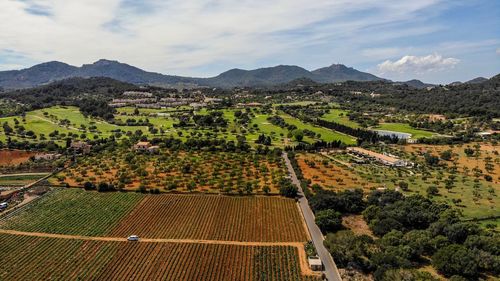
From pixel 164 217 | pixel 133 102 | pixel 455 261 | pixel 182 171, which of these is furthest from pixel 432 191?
pixel 133 102

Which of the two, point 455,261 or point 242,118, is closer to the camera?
point 455,261

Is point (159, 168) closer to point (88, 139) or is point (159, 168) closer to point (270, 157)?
point (270, 157)

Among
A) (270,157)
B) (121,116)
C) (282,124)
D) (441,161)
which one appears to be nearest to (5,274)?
(270,157)

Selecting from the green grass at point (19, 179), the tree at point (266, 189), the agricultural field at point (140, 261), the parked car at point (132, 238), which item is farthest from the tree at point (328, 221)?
the green grass at point (19, 179)

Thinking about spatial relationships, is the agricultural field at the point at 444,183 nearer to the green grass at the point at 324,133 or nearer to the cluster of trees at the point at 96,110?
the green grass at the point at 324,133

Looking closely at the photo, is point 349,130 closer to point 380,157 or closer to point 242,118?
point 380,157

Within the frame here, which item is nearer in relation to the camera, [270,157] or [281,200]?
[281,200]
